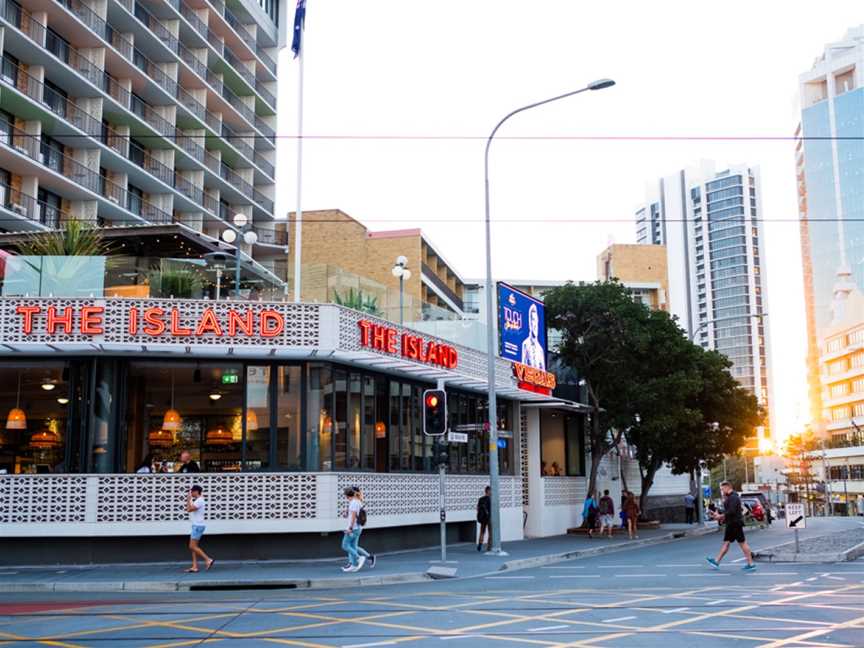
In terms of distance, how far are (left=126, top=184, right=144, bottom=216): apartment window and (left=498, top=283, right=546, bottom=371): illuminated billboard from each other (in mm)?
28175

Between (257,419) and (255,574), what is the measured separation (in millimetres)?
4042

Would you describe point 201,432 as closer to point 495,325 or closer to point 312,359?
point 312,359

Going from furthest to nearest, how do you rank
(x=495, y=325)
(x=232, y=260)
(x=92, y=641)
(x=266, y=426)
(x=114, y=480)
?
(x=495, y=325) → (x=232, y=260) → (x=266, y=426) → (x=114, y=480) → (x=92, y=641)

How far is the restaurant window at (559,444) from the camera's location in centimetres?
3531

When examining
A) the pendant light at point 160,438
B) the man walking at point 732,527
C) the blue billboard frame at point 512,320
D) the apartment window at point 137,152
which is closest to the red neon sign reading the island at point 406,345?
the blue billboard frame at point 512,320

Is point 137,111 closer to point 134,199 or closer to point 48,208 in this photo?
point 134,199

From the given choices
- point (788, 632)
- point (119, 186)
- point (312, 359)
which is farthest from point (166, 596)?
point (119, 186)

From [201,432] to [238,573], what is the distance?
13.2 feet

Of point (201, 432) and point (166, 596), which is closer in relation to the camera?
point (166, 596)


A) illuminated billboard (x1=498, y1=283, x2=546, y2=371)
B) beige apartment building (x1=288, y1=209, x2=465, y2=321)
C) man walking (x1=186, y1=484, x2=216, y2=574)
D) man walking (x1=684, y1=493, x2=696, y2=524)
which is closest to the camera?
man walking (x1=186, y1=484, x2=216, y2=574)

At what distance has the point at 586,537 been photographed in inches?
1264

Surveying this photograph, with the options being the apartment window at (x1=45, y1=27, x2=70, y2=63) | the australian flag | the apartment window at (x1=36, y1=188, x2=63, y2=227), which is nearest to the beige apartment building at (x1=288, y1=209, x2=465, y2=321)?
the australian flag

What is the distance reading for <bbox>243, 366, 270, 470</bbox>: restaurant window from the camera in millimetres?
20906

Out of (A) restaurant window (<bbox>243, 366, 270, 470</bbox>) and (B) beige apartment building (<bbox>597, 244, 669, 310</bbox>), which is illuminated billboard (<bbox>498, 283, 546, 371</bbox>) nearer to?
(A) restaurant window (<bbox>243, 366, 270, 470</bbox>)
